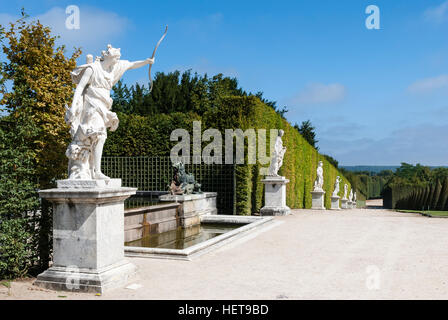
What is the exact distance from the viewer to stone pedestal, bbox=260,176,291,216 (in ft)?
46.8

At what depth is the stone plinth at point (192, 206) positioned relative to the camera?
39.1ft

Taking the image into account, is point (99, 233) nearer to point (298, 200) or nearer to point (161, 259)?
point (161, 259)

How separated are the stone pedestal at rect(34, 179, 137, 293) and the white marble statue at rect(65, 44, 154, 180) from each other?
0.33 meters

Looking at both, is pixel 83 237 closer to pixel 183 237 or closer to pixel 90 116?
pixel 90 116

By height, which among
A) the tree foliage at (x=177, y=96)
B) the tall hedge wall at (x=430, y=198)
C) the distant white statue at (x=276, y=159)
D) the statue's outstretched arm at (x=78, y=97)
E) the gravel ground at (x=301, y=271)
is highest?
the tree foliage at (x=177, y=96)

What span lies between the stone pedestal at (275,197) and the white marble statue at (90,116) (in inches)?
373

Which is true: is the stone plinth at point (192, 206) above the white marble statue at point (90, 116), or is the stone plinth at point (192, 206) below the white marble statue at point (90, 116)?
below

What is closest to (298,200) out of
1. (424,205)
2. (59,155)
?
(424,205)

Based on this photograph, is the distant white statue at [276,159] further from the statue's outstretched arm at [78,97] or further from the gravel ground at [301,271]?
the statue's outstretched arm at [78,97]

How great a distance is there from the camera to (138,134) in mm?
20250

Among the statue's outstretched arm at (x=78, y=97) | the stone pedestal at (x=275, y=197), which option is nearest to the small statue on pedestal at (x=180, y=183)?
the stone pedestal at (x=275, y=197)
